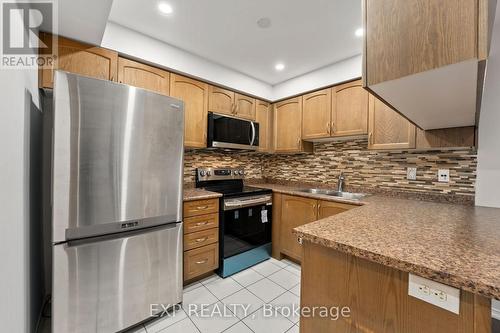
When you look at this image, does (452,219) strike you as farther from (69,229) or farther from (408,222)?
(69,229)

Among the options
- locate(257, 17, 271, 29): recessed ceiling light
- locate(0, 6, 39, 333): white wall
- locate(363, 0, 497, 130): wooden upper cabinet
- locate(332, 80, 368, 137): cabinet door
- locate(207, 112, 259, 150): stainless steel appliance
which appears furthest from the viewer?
locate(207, 112, 259, 150): stainless steel appliance

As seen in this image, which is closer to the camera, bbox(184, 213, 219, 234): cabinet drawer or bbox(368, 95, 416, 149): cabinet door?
bbox(368, 95, 416, 149): cabinet door

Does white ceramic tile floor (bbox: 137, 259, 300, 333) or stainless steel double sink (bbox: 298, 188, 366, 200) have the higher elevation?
stainless steel double sink (bbox: 298, 188, 366, 200)

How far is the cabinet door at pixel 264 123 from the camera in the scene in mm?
2949

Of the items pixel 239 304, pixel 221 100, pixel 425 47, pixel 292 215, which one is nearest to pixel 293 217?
pixel 292 215

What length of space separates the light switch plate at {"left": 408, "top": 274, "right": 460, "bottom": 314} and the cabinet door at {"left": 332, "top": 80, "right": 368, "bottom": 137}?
69.2 inches

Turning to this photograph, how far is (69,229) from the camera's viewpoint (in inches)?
47.6

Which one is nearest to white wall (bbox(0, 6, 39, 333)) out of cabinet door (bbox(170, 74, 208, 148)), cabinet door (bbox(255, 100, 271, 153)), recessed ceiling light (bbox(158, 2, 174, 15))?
recessed ceiling light (bbox(158, 2, 174, 15))

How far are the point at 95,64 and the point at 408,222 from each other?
2.39 meters

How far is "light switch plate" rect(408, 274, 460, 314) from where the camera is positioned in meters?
0.58

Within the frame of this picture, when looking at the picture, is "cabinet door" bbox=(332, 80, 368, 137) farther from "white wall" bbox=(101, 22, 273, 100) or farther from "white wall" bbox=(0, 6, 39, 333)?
"white wall" bbox=(0, 6, 39, 333)

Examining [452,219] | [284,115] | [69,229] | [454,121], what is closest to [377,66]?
[452,219]

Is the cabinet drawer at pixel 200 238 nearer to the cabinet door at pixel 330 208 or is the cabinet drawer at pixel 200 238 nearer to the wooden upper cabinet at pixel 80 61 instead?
the cabinet door at pixel 330 208

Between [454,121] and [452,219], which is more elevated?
[454,121]
